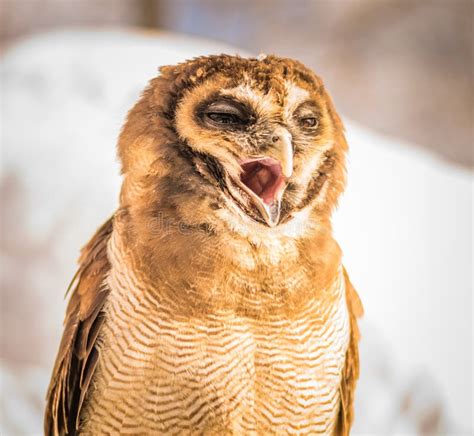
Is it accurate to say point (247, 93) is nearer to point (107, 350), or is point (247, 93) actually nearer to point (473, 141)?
point (107, 350)

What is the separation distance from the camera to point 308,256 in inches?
32.2

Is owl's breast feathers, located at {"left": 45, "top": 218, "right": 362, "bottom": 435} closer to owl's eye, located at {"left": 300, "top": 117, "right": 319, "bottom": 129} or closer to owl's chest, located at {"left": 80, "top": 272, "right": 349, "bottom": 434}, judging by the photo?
owl's chest, located at {"left": 80, "top": 272, "right": 349, "bottom": 434}

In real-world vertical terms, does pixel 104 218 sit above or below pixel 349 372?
above

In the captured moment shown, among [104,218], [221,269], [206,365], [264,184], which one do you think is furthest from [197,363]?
[104,218]

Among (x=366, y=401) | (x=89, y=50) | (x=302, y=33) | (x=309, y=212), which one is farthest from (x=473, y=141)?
(x=309, y=212)

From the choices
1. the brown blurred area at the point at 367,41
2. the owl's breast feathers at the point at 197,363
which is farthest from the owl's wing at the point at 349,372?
the brown blurred area at the point at 367,41

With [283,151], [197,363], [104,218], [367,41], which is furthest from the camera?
[367,41]

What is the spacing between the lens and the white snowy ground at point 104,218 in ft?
4.96

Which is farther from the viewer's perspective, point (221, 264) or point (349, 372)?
point (349, 372)

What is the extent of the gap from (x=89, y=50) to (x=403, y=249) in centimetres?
84

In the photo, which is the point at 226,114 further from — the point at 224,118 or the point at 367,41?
the point at 367,41

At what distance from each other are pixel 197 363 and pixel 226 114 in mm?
296

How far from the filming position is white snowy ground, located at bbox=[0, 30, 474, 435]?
1.51m

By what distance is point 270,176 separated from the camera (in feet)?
2.44
